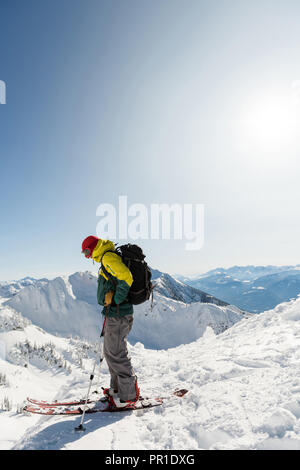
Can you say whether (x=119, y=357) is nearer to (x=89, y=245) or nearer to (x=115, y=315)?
(x=115, y=315)

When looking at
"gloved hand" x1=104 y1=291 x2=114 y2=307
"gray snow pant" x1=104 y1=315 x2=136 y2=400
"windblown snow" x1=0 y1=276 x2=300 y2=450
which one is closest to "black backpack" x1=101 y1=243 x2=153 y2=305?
"gloved hand" x1=104 y1=291 x2=114 y2=307

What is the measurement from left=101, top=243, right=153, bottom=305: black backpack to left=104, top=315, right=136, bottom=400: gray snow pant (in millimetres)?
449

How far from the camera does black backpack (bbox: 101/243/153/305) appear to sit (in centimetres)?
443

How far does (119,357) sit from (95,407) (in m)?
0.90

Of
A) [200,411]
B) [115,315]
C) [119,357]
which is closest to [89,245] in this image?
[115,315]

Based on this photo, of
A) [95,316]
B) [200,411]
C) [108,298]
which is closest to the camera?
[200,411]

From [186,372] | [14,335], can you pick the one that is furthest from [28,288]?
[186,372]

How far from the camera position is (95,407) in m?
4.00

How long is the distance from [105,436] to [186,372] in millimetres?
3055

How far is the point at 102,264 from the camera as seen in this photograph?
4480 millimetres

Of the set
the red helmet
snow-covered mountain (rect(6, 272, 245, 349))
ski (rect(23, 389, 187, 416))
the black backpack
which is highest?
the red helmet

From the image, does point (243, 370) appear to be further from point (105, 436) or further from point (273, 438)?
point (105, 436)

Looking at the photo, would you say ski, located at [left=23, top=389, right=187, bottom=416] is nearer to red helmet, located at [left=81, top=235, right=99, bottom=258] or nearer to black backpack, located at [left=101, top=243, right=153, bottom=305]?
black backpack, located at [left=101, top=243, right=153, bottom=305]

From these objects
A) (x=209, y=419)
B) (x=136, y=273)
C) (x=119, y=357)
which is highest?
(x=136, y=273)
